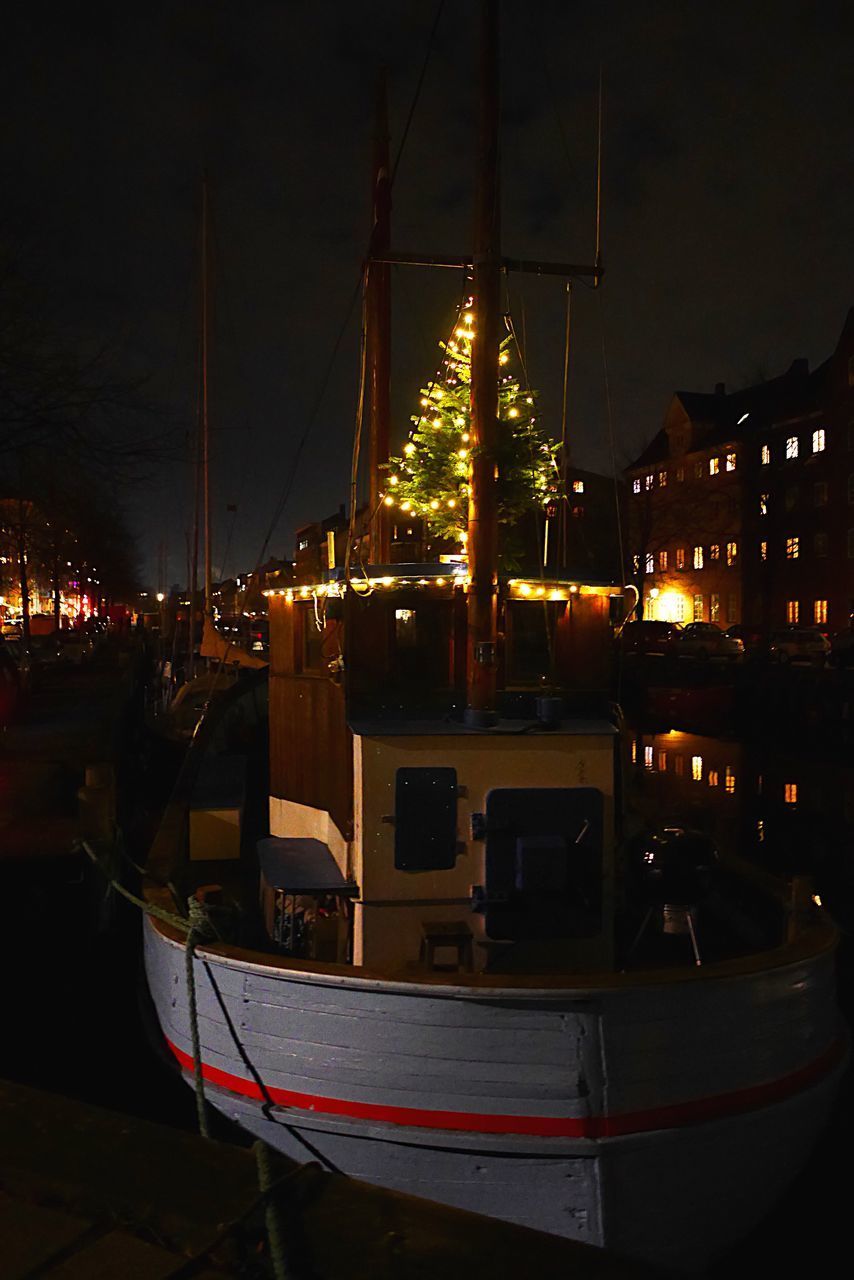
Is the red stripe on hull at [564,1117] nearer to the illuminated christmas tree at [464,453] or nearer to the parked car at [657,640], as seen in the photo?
the illuminated christmas tree at [464,453]

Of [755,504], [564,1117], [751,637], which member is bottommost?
[564,1117]

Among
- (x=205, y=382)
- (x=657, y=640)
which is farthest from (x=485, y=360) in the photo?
(x=657, y=640)

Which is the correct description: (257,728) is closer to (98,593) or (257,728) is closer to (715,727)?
(715,727)

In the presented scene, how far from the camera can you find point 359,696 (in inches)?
287

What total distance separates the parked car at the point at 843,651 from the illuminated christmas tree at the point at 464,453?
3349 centimetres

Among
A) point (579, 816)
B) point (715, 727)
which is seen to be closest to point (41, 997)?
point (579, 816)

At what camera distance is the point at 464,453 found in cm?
812

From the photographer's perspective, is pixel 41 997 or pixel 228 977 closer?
pixel 228 977

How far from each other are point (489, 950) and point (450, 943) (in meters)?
0.52

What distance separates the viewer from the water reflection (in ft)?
52.2

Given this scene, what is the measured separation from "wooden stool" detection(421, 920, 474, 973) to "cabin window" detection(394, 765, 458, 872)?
0.44 metres

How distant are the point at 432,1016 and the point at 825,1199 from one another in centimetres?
315

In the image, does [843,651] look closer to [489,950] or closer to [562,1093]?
[489,950]

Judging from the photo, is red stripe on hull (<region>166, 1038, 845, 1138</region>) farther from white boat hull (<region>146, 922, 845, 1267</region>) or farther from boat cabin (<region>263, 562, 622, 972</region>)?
boat cabin (<region>263, 562, 622, 972</region>)
